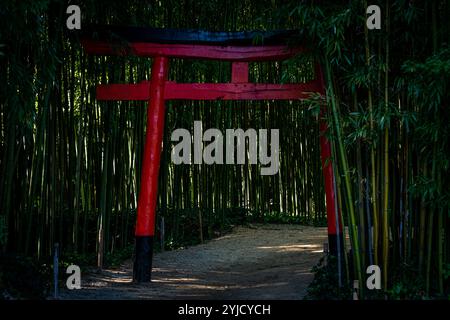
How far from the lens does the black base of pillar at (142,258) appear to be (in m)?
5.87

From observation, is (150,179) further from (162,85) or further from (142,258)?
(162,85)

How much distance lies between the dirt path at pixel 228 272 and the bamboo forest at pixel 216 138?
0.05 meters

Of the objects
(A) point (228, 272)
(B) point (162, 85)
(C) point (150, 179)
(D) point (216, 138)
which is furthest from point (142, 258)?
(D) point (216, 138)

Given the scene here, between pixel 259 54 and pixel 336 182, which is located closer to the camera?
pixel 336 182

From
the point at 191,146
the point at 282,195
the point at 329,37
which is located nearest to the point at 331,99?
the point at 329,37

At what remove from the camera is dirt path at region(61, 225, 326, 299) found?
17.5 ft

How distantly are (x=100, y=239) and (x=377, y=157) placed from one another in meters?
2.92

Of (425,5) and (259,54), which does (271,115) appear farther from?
(425,5)

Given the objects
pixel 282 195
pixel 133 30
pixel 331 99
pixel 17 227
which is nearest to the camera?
pixel 331 99

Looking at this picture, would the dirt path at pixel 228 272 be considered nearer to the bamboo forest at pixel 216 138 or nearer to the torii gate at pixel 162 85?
the bamboo forest at pixel 216 138

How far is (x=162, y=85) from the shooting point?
595 cm

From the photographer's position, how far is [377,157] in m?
4.84

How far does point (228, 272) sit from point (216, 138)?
3.16m
